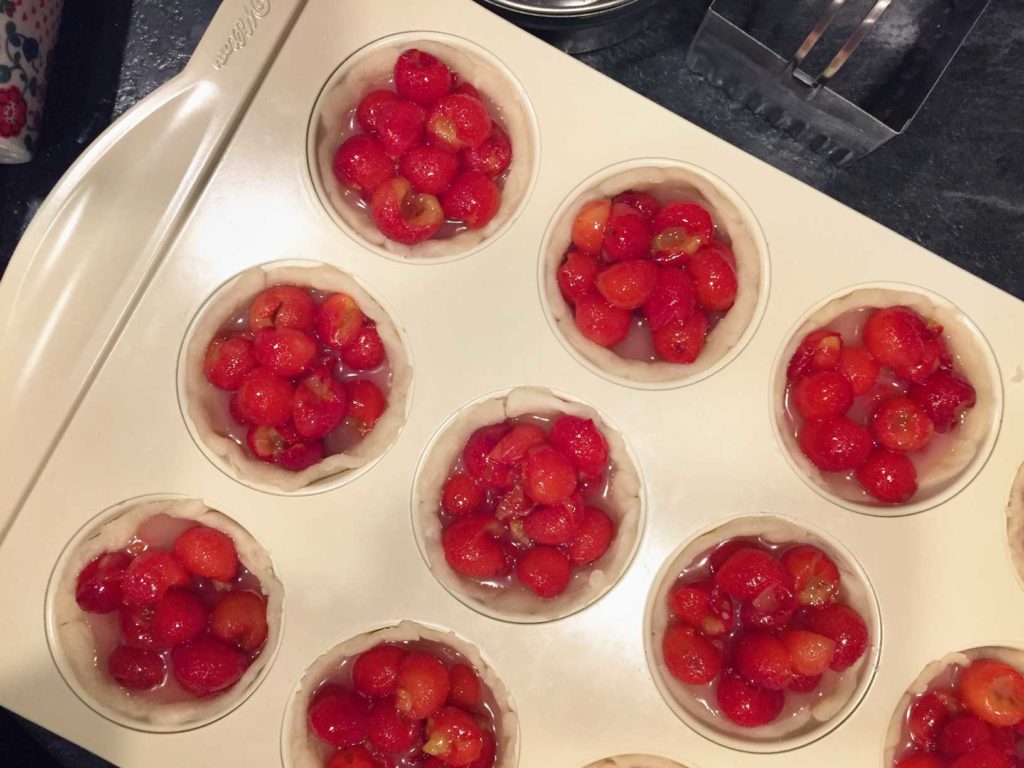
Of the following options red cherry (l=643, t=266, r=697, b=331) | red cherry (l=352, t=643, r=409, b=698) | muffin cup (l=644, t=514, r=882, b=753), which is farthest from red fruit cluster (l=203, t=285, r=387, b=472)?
muffin cup (l=644, t=514, r=882, b=753)

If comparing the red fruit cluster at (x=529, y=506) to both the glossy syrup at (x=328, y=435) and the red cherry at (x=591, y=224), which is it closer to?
the glossy syrup at (x=328, y=435)

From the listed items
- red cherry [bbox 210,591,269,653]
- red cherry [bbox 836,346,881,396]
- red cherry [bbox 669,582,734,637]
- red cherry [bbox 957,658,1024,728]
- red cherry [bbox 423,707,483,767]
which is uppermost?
red cherry [bbox 836,346,881,396]

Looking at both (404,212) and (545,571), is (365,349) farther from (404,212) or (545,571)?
(545,571)

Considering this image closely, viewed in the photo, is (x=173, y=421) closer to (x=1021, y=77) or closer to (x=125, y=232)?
(x=125, y=232)

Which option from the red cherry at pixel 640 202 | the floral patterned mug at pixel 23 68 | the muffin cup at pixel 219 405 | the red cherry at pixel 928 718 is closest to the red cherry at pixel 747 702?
the red cherry at pixel 928 718

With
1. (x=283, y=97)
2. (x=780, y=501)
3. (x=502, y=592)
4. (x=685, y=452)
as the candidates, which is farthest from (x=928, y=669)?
(x=283, y=97)

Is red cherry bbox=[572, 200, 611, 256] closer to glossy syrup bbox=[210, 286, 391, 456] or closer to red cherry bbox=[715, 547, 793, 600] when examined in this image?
glossy syrup bbox=[210, 286, 391, 456]

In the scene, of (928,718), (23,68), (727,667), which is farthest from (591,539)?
(23,68)
